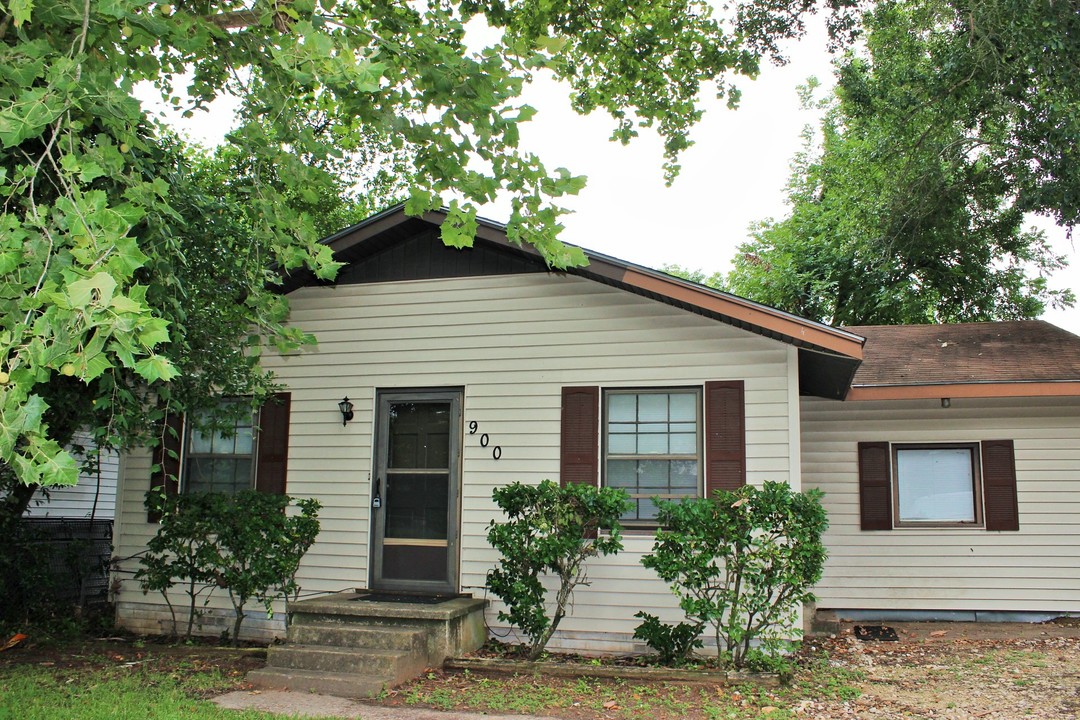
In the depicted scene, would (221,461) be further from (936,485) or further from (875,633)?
(936,485)

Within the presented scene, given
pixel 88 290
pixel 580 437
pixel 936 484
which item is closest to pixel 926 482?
pixel 936 484

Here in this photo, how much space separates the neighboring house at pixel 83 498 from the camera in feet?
43.5

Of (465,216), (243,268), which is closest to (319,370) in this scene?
(243,268)

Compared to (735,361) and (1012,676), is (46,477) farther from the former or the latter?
(1012,676)

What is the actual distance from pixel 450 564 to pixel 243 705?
2.53 meters

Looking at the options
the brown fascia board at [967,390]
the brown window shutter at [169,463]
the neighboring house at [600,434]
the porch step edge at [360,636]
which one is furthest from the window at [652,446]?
the brown window shutter at [169,463]

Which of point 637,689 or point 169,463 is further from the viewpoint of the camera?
point 169,463

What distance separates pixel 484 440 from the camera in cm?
820

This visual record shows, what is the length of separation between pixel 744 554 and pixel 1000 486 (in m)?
4.19

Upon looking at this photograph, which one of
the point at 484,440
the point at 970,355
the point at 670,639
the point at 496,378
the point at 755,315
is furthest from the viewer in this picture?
the point at 970,355

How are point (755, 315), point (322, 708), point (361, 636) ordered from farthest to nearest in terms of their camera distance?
point (755, 315), point (361, 636), point (322, 708)

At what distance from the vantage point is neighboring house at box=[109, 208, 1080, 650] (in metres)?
7.63

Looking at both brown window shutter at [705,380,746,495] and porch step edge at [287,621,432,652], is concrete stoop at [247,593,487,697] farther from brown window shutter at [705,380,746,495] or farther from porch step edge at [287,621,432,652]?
brown window shutter at [705,380,746,495]

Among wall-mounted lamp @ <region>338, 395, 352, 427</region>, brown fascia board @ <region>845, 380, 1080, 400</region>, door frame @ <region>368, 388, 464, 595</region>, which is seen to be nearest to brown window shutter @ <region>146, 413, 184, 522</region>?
wall-mounted lamp @ <region>338, 395, 352, 427</region>
